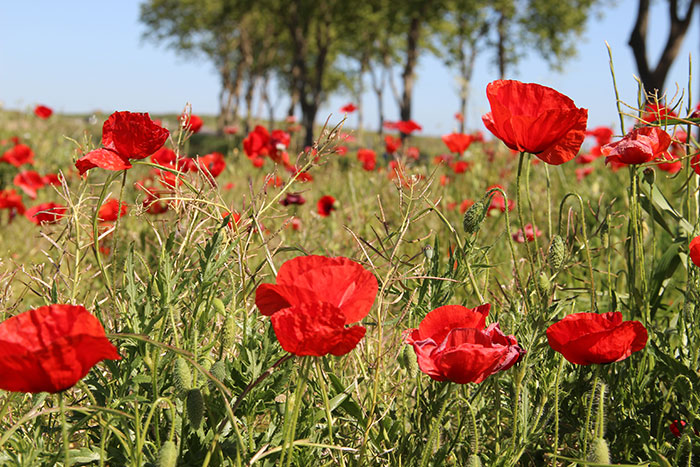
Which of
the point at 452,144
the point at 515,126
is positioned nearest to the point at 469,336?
the point at 515,126

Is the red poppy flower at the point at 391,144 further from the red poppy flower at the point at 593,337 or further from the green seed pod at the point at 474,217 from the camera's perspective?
the red poppy flower at the point at 593,337

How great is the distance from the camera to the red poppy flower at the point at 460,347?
0.87 m

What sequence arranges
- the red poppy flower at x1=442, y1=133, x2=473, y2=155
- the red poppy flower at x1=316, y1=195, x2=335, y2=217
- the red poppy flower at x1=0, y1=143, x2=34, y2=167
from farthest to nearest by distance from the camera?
the red poppy flower at x1=0, y1=143, x2=34, y2=167 < the red poppy flower at x1=442, y1=133, x2=473, y2=155 < the red poppy flower at x1=316, y1=195, x2=335, y2=217

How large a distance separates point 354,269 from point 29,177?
4168mm

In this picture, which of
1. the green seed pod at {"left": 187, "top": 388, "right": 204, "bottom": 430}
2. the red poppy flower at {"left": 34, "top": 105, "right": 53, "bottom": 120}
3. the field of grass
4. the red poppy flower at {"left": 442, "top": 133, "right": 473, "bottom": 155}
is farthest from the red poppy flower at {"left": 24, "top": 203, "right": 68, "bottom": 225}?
the red poppy flower at {"left": 34, "top": 105, "right": 53, "bottom": 120}

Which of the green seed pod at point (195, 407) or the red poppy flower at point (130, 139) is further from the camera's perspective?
the red poppy flower at point (130, 139)

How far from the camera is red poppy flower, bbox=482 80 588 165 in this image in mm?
1118

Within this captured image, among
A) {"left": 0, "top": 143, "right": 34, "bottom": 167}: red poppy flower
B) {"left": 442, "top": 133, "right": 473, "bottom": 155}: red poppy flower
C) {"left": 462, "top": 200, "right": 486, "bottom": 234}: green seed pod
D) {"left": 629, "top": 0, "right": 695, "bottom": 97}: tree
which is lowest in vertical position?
{"left": 462, "top": 200, "right": 486, "bottom": 234}: green seed pod

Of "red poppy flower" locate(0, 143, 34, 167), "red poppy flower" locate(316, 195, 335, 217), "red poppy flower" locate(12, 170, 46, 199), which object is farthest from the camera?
"red poppy flower" locate(0, 143, 34, 167)

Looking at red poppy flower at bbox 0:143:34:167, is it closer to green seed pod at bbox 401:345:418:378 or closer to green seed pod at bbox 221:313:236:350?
green seed pod at bbox 221:313:236:350

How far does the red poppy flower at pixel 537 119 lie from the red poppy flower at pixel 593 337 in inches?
12.5

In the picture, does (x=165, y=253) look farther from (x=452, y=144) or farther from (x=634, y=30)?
(x=634, y=30)

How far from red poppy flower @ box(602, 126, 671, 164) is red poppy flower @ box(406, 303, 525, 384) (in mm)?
527

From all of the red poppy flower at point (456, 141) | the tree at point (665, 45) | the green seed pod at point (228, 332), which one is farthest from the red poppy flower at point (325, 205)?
the tree at point (665, 45)
